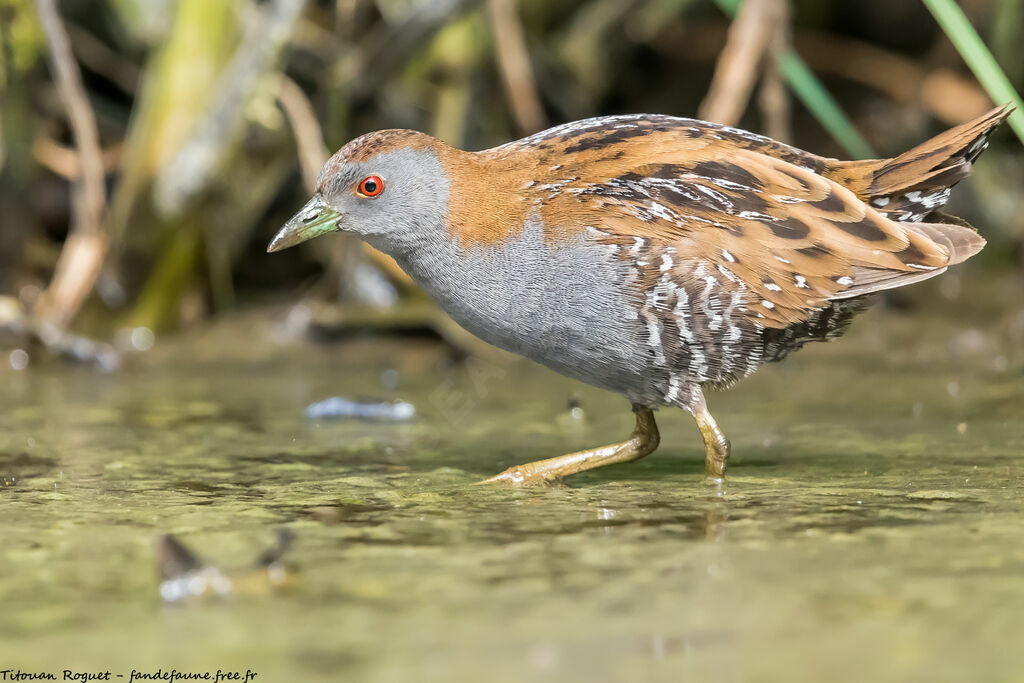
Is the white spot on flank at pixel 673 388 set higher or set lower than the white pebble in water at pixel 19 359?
lower

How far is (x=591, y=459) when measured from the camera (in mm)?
3949

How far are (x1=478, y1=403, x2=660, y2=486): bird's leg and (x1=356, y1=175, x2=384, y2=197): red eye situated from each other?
929mm

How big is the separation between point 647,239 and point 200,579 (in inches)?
66.7

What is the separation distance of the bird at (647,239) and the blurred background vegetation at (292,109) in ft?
5.52

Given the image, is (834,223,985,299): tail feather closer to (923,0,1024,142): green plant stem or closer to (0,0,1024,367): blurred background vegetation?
(923,0,1024,142): green plant stem

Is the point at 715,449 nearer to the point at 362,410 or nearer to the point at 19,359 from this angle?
the point at 362,410

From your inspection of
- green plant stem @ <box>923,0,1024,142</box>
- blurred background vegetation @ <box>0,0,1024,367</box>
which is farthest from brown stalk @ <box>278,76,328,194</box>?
green plant stem @ <box>923,0,1024,142</box>

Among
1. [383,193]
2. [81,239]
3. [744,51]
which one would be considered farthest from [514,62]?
[383,193]

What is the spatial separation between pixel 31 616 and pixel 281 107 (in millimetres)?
4327

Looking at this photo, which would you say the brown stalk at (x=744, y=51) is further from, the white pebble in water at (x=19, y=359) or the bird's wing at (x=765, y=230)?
the white pebble in water at (x=19, y=359)

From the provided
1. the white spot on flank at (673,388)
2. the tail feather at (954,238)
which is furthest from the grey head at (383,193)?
the tail feather at (954,238)

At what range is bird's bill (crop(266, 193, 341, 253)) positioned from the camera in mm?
3994

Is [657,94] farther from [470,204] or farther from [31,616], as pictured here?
[31,616]

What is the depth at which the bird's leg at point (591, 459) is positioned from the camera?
374 cm
